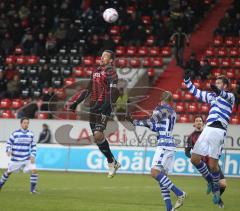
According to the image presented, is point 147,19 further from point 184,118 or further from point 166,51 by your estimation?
point 184,118

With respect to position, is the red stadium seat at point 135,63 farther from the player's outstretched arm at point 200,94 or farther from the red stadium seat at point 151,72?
the player's outstretched arm at point 200,94

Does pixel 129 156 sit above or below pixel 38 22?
below

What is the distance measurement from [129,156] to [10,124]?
18.1 ft

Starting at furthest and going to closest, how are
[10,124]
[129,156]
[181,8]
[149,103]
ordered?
[181,8], [10,124], [129,156], [149,103]

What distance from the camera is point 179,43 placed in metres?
29.1

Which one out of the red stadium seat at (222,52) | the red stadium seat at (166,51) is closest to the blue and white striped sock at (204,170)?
the red stadium seat at (222,52)

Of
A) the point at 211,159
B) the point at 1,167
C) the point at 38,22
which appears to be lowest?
the point at 1,167

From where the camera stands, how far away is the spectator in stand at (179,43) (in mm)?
28945

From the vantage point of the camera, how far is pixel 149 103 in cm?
2041

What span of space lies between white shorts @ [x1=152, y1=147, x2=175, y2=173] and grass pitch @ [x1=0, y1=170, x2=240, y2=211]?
0.96 meters

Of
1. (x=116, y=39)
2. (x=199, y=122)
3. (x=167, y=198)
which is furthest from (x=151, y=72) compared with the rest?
(x=167, y=198)

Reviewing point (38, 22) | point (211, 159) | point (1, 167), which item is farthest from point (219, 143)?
point (38, 22)

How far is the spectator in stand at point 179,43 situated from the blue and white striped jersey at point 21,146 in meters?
12.0

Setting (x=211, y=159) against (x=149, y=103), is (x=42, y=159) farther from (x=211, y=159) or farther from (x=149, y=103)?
(x=211, y=159)
